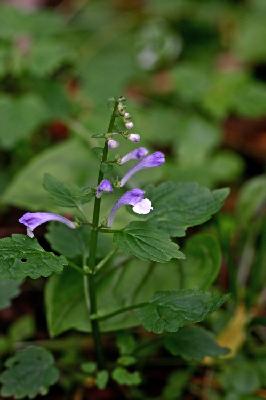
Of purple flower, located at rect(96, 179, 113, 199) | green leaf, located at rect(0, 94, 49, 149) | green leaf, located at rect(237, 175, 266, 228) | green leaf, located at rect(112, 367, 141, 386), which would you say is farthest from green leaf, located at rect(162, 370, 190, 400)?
green leaf, located at rect(0, 94, 49, 149)

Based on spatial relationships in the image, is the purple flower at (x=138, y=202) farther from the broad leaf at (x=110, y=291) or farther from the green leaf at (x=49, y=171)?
the green leaf at (x=49, y=171)

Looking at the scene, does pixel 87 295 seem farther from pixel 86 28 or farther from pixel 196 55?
pixel 86 28

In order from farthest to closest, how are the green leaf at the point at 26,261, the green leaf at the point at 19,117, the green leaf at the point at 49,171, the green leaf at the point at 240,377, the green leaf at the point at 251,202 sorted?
the green leaf at the point at 19,117 → the green leaf at the point at 251,202 → the green leaf at the point at 49,171 → the green leaf at the point at 240,377 → the green leaf at the point at 26,261

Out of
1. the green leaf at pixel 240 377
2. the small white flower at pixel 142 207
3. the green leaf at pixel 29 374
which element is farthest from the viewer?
the green leaf at pixel 240 377

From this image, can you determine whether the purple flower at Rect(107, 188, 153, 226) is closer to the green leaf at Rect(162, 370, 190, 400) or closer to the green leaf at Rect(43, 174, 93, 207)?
the green leaf at Rect(43, 174, 93, 207)

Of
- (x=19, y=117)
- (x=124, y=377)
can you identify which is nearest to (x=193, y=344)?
(x=124, y=377)

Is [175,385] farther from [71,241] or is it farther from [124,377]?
[71,241]

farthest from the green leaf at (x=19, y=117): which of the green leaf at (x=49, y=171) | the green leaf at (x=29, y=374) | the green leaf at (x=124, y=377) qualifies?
the green leaf at (x=124, y=377)
